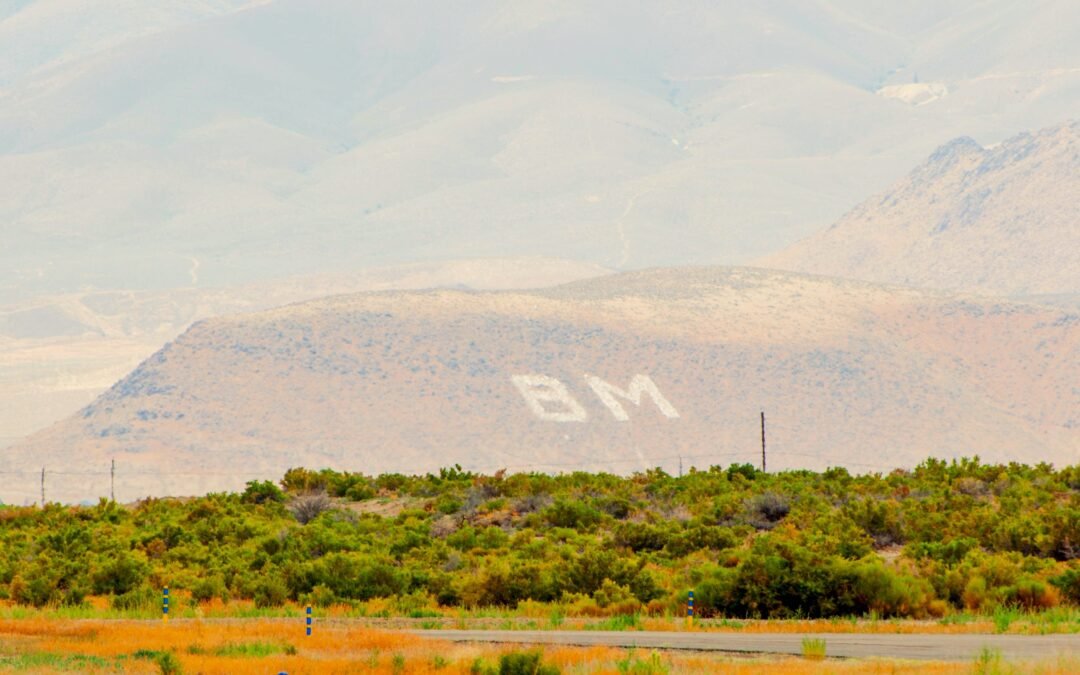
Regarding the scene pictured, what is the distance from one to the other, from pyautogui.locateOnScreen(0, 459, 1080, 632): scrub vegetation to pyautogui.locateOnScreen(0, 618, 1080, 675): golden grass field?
417 cm

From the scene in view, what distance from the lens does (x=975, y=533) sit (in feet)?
128

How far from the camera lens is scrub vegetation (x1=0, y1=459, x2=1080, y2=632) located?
102ft

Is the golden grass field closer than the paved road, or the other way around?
the golden grass field

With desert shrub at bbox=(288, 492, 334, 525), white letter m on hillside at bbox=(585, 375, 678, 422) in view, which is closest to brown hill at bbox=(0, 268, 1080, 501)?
white letter m on hillside at bbox=(585, 375, 678, 422)

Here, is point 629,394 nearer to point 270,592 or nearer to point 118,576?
point 118,576

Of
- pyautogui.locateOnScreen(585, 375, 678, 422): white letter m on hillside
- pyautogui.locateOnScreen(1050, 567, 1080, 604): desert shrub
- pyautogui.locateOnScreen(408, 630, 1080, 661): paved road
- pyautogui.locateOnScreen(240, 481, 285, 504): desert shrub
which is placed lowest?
pyautogui.locateOnScreen(408, 630, 1080, 661): paved road

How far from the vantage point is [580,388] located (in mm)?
154250

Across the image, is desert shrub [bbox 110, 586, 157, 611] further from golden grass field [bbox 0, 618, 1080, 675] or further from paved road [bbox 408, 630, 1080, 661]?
paved road [bbox 408, 630, 1080, 661]

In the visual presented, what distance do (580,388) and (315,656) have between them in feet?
427

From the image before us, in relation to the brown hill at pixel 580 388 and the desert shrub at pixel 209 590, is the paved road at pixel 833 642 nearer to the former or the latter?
the desert shrub at pixel 209 590

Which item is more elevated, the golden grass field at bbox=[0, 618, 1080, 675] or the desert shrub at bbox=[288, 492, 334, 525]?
the desert shrub at bbox=[288, 492, 334, 525]

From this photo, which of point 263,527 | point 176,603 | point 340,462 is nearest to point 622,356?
point 340,462

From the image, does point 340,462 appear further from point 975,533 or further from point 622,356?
point 975,533

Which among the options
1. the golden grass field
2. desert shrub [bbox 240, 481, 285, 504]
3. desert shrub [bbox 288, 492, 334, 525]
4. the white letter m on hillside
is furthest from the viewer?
the white letter m on hillside
